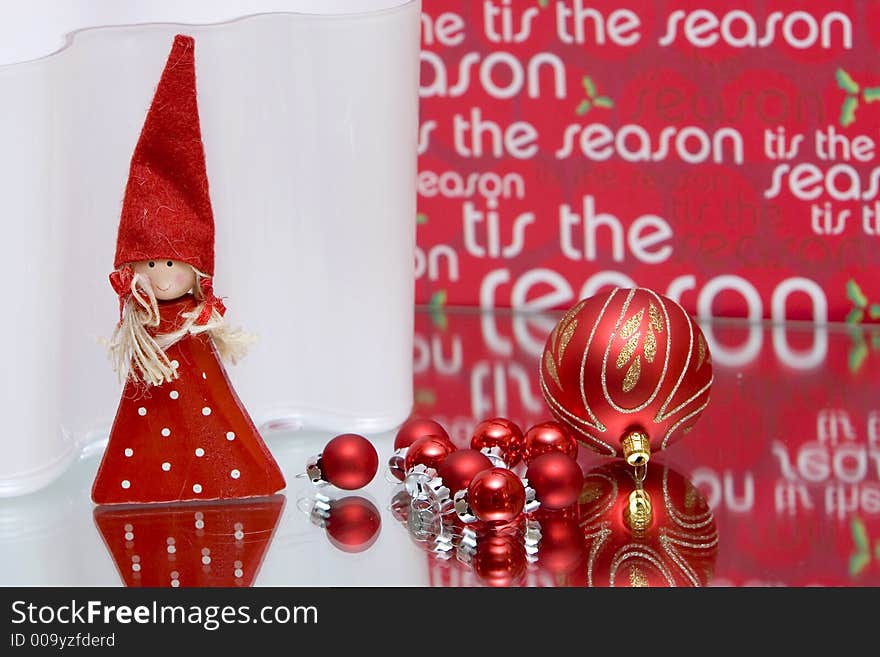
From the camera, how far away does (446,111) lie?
3.99 ft

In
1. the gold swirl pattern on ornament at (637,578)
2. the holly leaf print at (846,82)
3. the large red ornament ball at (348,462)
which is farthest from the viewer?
the holly leaf print at (846,82)

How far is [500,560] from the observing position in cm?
76

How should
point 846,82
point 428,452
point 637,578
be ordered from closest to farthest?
point 637,578 → point 428,452 → point 846,82

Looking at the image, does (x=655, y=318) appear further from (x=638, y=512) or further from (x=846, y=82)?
(x=846, y=82)

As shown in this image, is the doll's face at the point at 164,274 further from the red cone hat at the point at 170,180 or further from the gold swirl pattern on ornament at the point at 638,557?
the gold swirl pattern on ornament at the point at 638,557

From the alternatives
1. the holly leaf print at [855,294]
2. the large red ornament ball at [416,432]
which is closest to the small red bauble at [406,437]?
the large red ornament ball at [416,432]

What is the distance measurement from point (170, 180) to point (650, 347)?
0.29m

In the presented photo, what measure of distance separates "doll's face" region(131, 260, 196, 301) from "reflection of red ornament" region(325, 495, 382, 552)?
156mm

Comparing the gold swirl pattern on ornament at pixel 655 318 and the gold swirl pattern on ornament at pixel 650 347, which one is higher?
the gold swirl pattern on ornament at pixel 655 318

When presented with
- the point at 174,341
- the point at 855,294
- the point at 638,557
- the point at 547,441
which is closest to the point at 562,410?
the point at 547,441

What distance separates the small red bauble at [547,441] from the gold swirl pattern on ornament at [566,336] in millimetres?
43

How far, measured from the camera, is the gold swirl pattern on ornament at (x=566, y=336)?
0.86 meters

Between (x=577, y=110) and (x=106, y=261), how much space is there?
49cm
